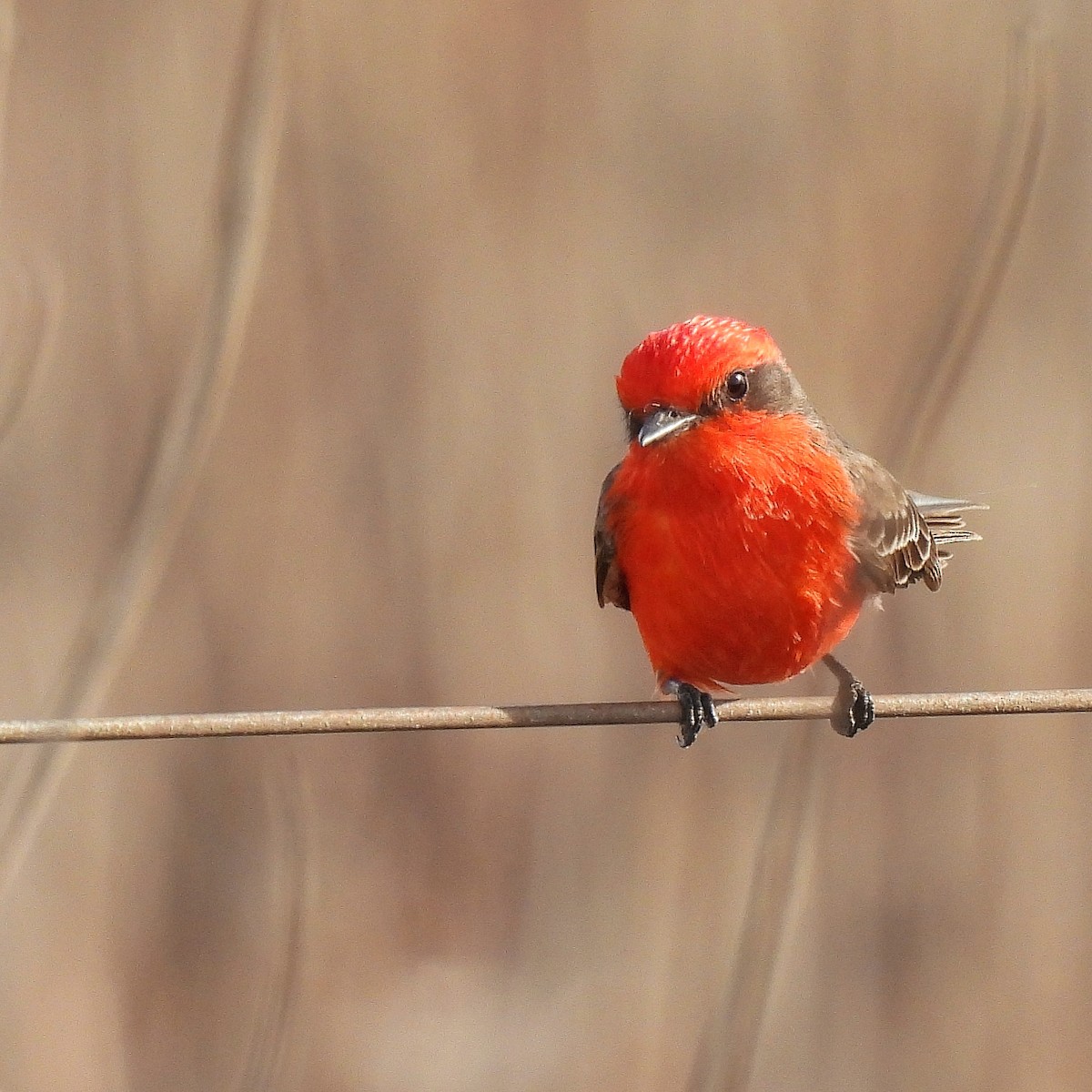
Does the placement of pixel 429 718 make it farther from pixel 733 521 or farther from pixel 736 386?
pixel 736 386

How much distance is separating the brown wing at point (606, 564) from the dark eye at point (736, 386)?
0.52 metres

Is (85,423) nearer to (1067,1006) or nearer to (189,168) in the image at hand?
(189,168)

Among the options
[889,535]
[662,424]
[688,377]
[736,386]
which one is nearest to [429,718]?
[662,424]

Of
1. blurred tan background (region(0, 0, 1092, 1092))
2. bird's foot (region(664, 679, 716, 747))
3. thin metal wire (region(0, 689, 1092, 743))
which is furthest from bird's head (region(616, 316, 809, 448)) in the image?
blurred tan background (region(0, 0, 1092, 1092))

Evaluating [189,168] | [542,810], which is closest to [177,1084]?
[542,810]

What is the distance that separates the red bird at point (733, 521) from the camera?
363cm

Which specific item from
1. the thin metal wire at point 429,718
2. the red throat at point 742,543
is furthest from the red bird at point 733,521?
the thin metal wire at point 429,718

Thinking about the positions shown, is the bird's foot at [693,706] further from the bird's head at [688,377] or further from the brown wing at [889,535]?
the bird's head at [688,377]

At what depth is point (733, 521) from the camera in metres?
3.63

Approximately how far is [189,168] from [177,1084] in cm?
322

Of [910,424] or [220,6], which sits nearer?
[910,424]

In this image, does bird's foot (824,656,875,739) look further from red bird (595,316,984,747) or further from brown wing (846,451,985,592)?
brown wing (846,451,985,592)

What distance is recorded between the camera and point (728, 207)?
5242 mm

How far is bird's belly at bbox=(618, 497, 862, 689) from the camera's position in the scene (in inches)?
144
